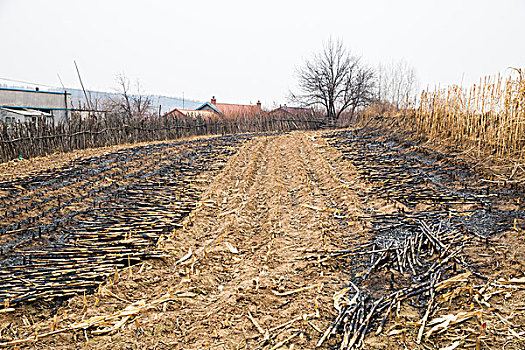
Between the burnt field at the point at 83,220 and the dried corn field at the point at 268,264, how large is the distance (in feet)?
0.08

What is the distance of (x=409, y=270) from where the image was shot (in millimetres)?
3252

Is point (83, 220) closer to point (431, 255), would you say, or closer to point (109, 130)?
point (431, 255)

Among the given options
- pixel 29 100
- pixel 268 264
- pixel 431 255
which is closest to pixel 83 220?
pixel 268 264

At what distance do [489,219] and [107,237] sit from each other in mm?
4561

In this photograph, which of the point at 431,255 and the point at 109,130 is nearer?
the point at 431,255

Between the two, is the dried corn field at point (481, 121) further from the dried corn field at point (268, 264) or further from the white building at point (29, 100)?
the white building at point (29, 100)

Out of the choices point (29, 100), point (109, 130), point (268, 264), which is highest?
point (29, 100)

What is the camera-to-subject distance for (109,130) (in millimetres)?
13570

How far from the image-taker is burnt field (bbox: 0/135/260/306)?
3389 millimetres

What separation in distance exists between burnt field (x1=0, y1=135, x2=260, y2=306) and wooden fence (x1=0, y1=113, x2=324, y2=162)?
2386mm

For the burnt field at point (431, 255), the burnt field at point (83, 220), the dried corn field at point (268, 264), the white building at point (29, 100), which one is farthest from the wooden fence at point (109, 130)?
the burnt field at point (431, 255)

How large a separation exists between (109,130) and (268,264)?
11.8 m

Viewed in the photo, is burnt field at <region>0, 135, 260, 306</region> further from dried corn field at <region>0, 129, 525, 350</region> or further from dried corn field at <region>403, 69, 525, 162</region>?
dried corn field at <region>403, 69, 525, 162</region>

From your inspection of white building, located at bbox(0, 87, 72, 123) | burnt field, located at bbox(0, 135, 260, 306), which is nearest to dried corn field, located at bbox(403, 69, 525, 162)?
burnt field, located at bbox(0, 135, 260, 306)
